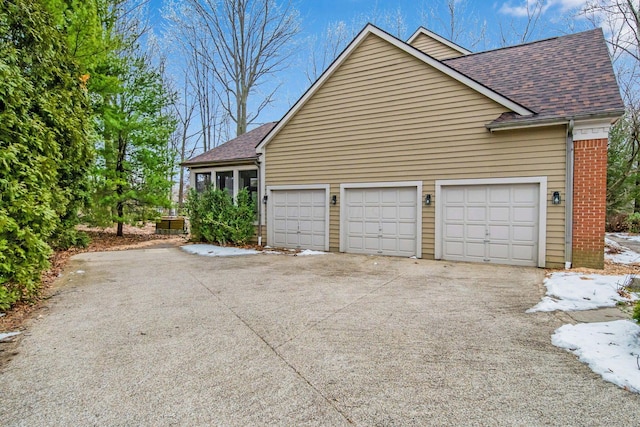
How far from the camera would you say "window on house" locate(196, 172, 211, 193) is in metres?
13.3

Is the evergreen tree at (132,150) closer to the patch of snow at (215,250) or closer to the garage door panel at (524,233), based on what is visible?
the patch of snow at (215,250)

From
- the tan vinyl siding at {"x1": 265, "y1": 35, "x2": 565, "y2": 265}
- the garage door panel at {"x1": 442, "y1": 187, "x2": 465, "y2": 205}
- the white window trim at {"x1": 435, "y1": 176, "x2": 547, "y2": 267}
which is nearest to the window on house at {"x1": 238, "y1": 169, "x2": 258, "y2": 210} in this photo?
the tan vinyl siding at {"x1": 265, "y1": 35, "x2": 565, "y2": 265}

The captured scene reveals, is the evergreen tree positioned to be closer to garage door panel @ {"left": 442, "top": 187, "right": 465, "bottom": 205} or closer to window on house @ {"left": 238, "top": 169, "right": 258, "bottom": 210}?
window on house @ {"left": 238, "top": 169, "right": 258, "bottom": 210}

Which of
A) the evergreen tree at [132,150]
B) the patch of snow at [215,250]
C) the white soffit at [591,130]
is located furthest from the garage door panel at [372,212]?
the evergreen tree at [132,150]

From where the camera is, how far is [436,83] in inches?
345

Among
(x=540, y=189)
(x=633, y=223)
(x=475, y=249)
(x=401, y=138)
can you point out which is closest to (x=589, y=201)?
(x=540, y=189)

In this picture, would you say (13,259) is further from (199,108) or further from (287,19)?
(199,108)

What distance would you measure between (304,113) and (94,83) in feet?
23.5

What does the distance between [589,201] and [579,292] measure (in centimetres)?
277

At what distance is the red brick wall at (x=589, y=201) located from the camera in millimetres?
7125

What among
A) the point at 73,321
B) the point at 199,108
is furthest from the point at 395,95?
the point at 199,108

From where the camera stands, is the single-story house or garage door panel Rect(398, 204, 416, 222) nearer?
the single-story house

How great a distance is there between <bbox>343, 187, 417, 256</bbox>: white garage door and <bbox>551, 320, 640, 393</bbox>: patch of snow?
5369 millimetres

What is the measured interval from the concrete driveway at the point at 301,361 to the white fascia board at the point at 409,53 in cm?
431
